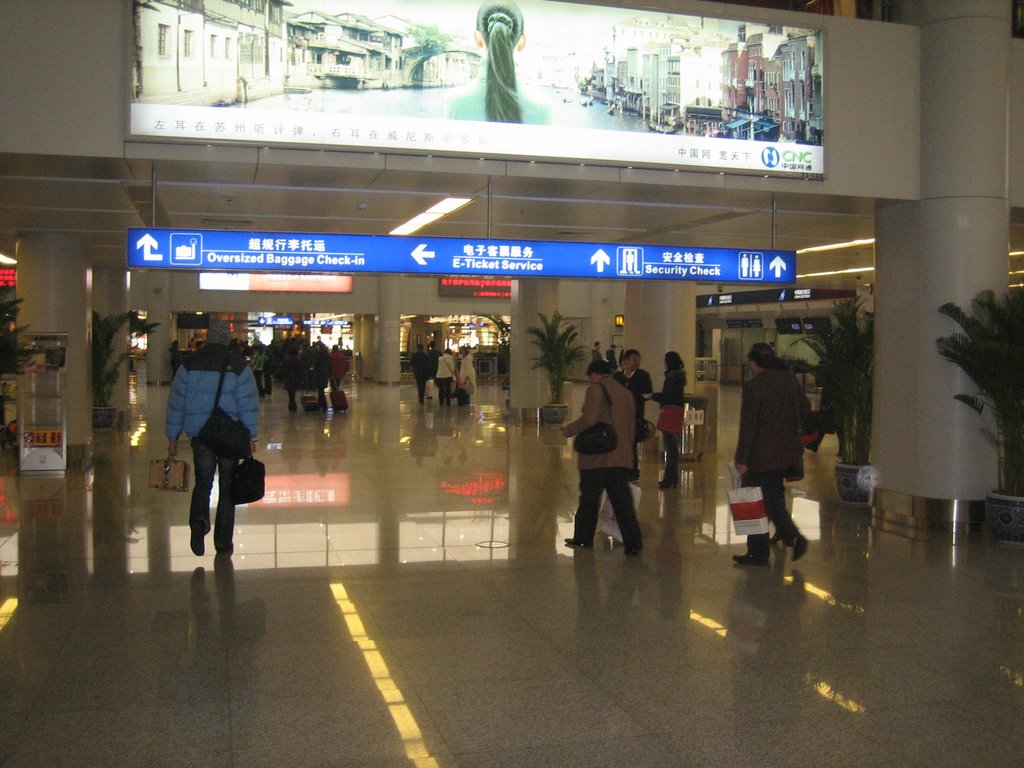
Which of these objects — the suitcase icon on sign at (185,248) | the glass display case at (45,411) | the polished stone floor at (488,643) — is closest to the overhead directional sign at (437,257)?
the suitcase icon on sign at (185,248)

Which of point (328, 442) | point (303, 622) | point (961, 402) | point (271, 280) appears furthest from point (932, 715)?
point (271, 280)

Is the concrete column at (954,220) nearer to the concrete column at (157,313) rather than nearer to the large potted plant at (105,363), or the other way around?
the large potted plant at (105,363)

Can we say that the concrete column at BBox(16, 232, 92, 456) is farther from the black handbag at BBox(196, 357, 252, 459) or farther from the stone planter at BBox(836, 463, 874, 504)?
the stone planter at BBox(836, 463, 874, 504)

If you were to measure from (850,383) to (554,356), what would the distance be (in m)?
10.3

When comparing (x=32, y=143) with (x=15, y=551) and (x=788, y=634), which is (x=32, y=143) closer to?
(x=15, y=551)

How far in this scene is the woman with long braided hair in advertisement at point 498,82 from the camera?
8.09 m

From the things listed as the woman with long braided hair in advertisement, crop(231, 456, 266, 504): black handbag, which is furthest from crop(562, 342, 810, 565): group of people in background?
crop(231, 456, 266, 504): black handbag

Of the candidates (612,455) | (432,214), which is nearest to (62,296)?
(432,214)

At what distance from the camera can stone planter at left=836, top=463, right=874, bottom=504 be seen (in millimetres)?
10672

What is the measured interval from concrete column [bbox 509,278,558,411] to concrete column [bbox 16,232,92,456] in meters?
10.3

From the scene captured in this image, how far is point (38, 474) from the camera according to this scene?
12.7 m

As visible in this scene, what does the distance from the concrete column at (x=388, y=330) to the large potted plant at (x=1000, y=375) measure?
2586 centimetres

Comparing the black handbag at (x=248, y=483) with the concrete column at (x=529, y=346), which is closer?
the black handbag at (x=248, y=483)

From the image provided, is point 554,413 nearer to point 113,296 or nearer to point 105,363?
point 105,363
